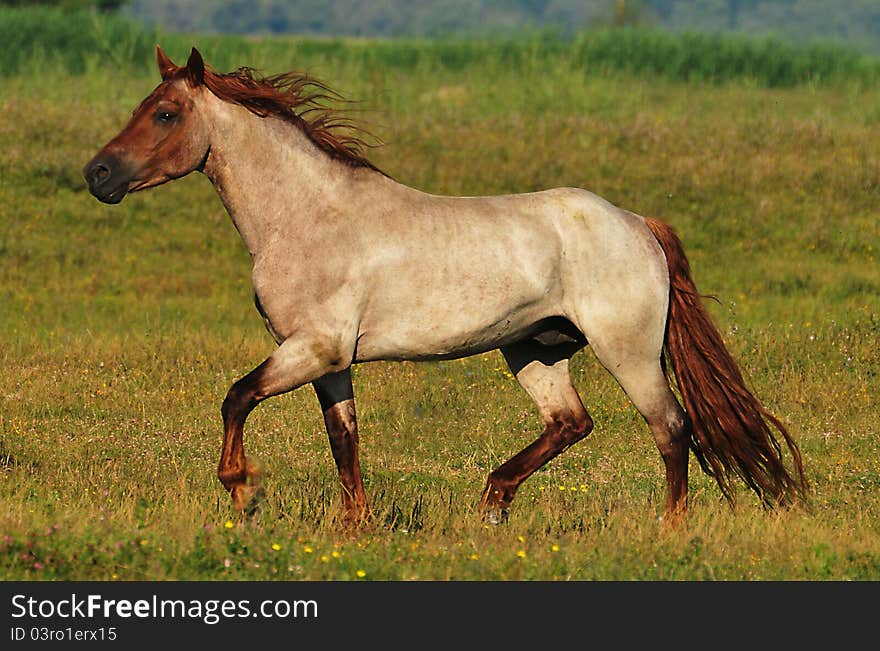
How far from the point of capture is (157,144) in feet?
24.1

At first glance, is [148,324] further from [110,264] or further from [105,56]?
[105,56]

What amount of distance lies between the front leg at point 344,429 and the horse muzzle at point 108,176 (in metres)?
1.49

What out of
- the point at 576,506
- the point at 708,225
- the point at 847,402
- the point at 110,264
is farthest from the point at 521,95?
the point at 576,506

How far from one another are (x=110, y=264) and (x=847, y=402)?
10.1 meters

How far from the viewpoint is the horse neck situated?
24.7 ft

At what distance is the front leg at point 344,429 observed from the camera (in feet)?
25.4

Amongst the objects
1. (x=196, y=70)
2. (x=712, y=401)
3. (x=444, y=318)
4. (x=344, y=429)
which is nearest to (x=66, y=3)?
(x=196, y=70)

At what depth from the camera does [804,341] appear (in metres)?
13.7

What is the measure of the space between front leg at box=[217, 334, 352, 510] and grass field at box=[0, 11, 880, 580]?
279mm

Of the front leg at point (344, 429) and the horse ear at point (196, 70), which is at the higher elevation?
the horse ear at point (196, 70)

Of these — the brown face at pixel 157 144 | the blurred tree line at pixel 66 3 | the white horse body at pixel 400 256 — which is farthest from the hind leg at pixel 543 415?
the blurred tree line at pixel 66 3

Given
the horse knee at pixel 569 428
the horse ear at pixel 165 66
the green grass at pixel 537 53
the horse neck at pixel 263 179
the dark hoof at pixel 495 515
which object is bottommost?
the green grass at pixel 537 53

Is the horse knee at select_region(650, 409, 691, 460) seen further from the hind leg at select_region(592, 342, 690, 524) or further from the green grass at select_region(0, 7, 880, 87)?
the green grass at select_region(0, 7, 880, 87)

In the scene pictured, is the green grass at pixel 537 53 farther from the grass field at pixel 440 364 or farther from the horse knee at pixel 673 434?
the horse knee at pixel 673 434
